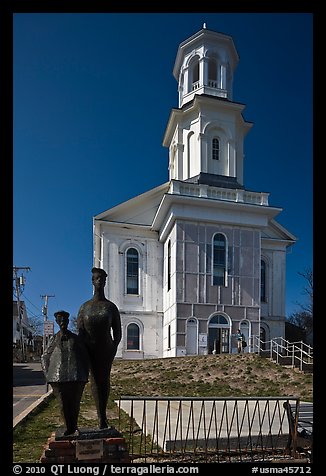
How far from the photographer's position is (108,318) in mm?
5605

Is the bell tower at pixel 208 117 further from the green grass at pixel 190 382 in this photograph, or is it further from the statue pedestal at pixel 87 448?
the statue pedestal at pixel 87 448

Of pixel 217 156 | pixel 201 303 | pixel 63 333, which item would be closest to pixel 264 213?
pixel 217 156

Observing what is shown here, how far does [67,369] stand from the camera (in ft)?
17.3

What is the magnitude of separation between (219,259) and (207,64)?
523 inches

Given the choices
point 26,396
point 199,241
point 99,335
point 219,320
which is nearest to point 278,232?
point 199,241

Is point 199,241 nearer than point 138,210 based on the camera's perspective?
Yes

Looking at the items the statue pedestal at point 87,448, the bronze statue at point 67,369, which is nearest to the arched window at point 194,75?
the bronze statue at point 67,369

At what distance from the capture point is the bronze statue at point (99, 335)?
557cm

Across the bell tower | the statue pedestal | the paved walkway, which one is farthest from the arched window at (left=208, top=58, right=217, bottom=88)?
the statue pedestal

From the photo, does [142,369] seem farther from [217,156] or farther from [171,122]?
[171,122]

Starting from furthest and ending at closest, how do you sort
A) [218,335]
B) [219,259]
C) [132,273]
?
[132,273], [219,259], [218,335]

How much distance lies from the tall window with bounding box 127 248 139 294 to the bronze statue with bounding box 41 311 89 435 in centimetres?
2341

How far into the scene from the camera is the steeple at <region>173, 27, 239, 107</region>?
29.4 meters

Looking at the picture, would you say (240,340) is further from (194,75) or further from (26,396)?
(194,75)
